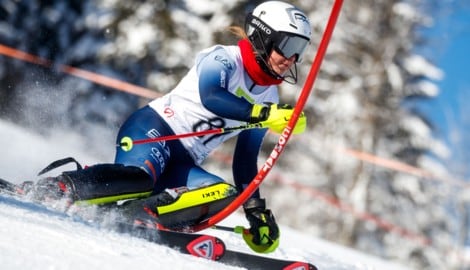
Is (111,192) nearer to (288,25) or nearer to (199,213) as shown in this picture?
(199,213)

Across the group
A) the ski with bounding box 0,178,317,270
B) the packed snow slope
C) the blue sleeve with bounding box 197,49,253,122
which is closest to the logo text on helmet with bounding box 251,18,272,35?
the blue sleeve with bounding box 197,49,253,122

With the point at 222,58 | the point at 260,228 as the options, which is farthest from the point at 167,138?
the point at 260,228

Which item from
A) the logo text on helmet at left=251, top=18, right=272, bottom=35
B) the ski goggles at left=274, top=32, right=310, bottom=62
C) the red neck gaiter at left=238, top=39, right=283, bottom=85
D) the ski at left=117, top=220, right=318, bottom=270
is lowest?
the ski at left=117, top=220, right=318, bottom=270

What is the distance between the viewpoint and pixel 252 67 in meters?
4.34

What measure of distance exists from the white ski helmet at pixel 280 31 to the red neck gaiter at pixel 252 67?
0.04 m

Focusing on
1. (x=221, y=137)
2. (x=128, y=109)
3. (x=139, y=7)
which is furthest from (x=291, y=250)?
(x=139, y=7)

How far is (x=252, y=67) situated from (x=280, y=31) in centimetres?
27

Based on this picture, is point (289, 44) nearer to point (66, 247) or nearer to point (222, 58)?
point (222, 58)

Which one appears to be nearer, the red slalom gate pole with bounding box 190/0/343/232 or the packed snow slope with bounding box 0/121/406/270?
the packed snow slope with bounding box 0/121/406/270

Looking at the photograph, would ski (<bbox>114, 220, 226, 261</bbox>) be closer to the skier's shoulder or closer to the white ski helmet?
the skier's shoulder

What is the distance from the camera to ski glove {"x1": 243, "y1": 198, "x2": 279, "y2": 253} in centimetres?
438

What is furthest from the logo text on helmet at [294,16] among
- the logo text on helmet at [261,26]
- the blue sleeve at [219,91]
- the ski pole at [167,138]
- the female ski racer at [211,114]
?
the ski pole at [167,138]

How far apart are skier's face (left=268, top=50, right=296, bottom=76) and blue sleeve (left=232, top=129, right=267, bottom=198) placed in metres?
0.56

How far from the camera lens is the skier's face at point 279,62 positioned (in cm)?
429
